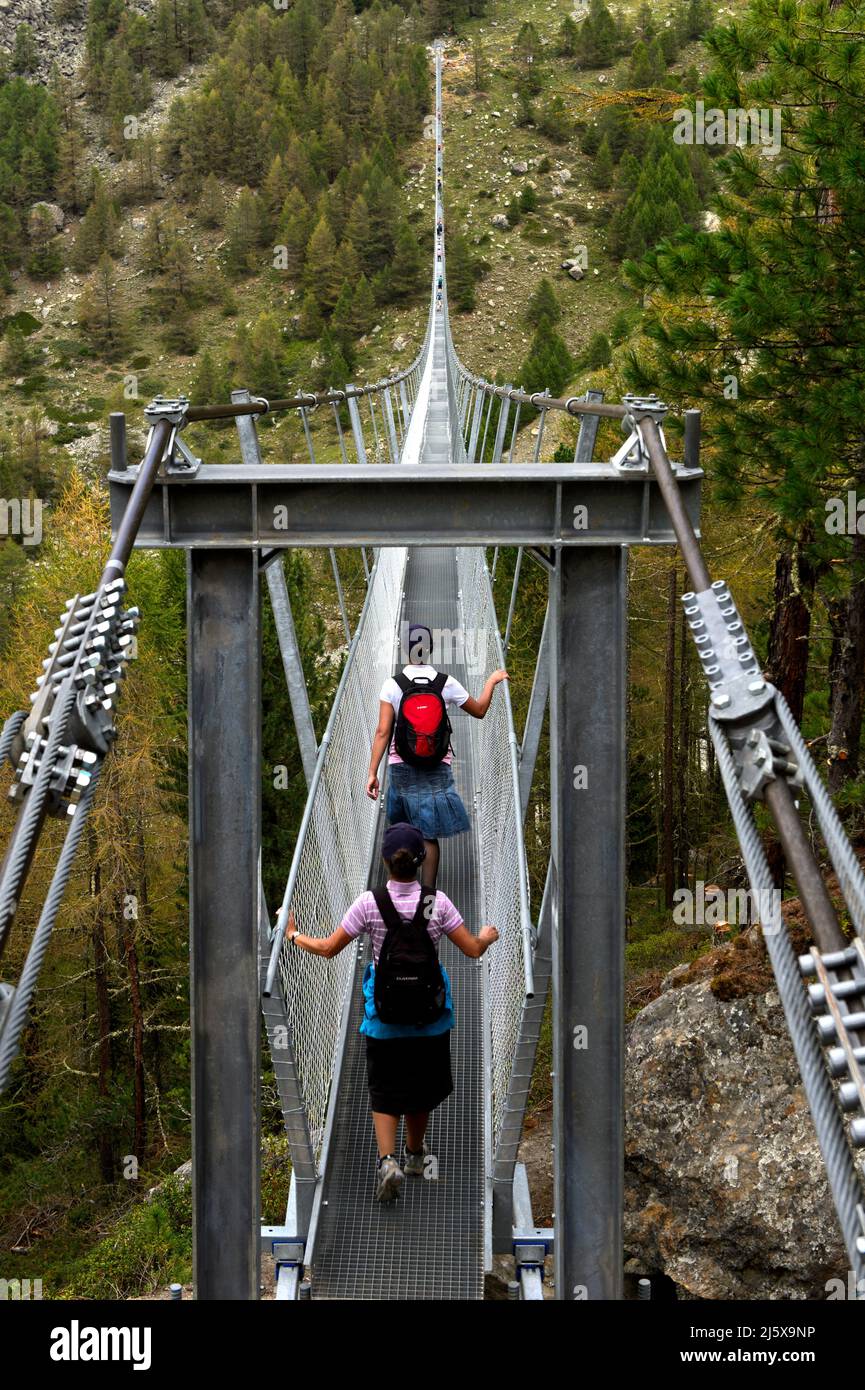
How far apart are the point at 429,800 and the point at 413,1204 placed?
1.30 meters

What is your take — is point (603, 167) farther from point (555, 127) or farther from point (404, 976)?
point (404, 976)

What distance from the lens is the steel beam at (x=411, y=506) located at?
3.14 metres

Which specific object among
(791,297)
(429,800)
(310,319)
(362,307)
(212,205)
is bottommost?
(429,800)

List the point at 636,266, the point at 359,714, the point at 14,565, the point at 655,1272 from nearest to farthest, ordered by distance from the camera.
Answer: the point at 359,714, the point at 655,1272, the point at 636,266, the point at 14,565

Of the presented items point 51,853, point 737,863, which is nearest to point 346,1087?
point 737,863

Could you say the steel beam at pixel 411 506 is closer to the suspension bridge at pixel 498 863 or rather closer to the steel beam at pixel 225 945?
the suspension bridge at pixel 498 863

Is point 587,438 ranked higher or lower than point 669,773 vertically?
lower

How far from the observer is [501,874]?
185 inches

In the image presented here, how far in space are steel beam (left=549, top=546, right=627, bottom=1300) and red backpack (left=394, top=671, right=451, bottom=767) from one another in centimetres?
126

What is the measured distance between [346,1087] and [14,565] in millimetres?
29049

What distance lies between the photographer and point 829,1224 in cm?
630

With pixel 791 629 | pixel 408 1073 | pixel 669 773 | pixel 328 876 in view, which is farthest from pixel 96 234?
pixel 408 1073

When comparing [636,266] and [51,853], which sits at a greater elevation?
[636,266]

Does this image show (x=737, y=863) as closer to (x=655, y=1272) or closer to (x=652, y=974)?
(x=652, y=974)
